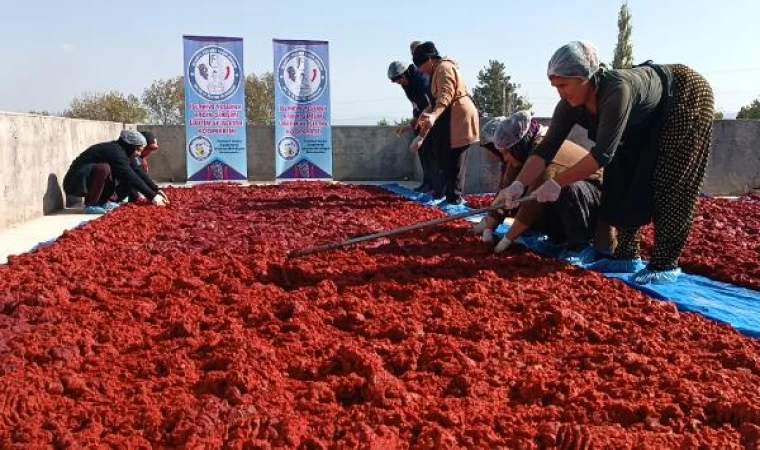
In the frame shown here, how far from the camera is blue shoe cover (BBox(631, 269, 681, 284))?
3316 mm

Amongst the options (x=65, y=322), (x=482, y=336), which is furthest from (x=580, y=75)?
(x=65, y=322)

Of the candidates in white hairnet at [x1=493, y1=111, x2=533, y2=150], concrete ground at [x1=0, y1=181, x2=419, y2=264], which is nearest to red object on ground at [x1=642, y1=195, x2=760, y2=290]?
white hairnet at [x1=493, y1=111, x2=533, y2=150]

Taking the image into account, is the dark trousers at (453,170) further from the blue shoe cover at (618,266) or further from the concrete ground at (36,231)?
the concrete ground at (36,231)

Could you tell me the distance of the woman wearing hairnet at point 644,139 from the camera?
308 centimetres

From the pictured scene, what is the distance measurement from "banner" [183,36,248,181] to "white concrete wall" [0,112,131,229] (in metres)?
2.06

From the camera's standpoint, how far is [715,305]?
117 inches

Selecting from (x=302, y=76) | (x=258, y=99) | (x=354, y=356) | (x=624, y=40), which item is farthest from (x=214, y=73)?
(x=624, y=40)

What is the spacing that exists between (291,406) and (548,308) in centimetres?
134

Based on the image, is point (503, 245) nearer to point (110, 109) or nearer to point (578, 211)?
point (578, 211)

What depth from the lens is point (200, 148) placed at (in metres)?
9.28

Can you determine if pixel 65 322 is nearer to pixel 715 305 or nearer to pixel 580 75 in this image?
pixel 580 75

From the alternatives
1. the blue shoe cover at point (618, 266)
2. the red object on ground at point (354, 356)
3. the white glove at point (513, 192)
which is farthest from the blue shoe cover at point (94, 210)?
the blue shoe cover at point (618, 266)

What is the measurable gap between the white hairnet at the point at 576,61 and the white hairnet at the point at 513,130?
0.91 metres

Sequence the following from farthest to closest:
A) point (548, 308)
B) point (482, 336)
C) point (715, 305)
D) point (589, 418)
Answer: point (715, 305)
point (548, 308)
point (482, 336)
point (589, 418)
